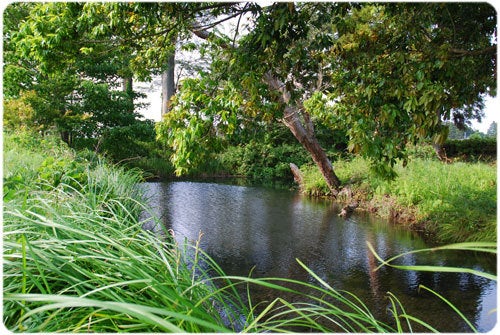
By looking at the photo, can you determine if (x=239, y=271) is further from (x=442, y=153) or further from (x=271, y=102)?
(x=442, y=153)

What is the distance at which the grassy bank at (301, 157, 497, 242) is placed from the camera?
5852 mm

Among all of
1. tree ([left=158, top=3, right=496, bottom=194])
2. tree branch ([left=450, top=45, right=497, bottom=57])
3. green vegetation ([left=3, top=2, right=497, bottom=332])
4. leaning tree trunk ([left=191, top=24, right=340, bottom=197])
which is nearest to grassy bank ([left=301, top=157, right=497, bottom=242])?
green vegetation ([left=3, top=2, right=497, bottom=332])

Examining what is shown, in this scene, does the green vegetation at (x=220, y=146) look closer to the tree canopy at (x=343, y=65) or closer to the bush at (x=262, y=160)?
the tree canopy at (x=343, y=65)

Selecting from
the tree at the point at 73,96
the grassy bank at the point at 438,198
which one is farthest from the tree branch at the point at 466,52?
the tree at the point at 73,96

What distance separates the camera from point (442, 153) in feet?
41.8

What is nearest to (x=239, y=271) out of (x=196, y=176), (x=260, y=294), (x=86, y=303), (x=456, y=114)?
(x=260, y=294)

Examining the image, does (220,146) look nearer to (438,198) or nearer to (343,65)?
(343,65)

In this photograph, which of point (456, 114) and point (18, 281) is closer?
point (18, 281)

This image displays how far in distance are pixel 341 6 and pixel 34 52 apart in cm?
359

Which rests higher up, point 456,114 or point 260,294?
point 456,114

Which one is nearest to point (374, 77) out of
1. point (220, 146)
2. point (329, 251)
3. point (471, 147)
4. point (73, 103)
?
point (220, 146)

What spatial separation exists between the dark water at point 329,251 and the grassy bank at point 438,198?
436mm

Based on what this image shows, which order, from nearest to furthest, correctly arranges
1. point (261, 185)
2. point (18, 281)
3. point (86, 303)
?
point (86, 303), point (18, 281), point (261, 185)

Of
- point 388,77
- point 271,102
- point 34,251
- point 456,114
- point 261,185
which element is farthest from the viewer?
point 456,114
